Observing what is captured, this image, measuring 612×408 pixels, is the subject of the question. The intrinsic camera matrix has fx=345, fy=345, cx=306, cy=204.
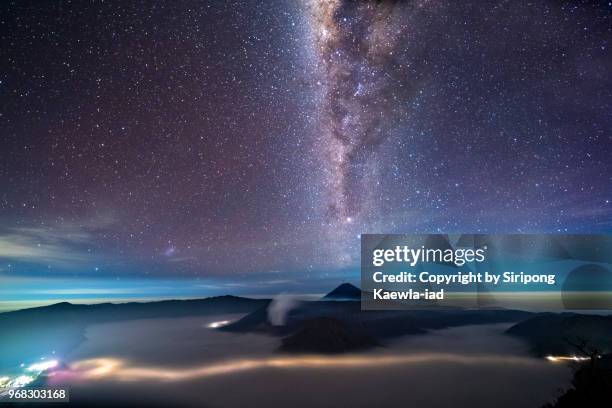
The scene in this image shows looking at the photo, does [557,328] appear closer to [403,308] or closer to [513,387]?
[513,387]

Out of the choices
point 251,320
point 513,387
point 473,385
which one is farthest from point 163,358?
point 513,387

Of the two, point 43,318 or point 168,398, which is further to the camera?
point 43,318

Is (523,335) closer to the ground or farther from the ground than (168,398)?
farther from the ground

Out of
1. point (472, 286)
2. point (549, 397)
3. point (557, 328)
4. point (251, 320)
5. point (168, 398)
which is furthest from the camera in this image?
point (251, 320)

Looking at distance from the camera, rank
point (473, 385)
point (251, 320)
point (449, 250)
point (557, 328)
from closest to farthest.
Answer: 1. point (449, 250)
2. point (473, 385)
3. point (557, 328)
4. point (251, 320)

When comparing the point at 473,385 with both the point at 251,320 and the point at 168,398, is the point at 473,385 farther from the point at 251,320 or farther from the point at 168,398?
the point at 251,320

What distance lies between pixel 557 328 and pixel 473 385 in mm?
32079

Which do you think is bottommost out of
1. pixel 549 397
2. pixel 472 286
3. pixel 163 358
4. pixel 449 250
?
pixel 163 358

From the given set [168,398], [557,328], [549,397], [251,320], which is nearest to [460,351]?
Answer: [557,328]

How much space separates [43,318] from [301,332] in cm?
16027

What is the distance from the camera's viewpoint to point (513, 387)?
80688 millimetres

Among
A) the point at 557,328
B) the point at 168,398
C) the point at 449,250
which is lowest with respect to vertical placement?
the point at 168,398

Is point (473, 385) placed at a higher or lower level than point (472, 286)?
lower

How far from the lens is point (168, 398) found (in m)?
74.2
